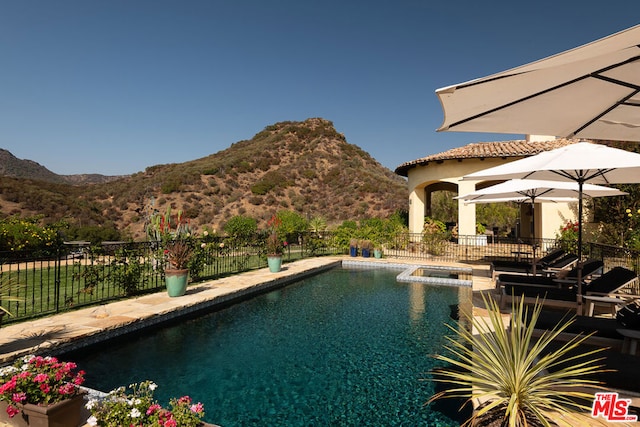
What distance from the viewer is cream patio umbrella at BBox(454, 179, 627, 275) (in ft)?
20.9

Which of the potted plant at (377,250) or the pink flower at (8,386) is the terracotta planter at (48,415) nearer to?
the pink flower at (8,386)

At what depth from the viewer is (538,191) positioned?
848 cm

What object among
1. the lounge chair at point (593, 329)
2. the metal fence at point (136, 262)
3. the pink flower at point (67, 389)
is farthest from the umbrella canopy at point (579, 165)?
→ the pink flower at point (67, 389)

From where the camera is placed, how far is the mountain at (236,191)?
2752cm

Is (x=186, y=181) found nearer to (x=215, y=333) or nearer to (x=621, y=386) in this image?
(x=215, y=333)

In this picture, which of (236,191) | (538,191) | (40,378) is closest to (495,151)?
(538,191)

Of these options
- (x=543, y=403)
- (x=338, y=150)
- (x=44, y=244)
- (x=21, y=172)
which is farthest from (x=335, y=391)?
(x=21, y=172)

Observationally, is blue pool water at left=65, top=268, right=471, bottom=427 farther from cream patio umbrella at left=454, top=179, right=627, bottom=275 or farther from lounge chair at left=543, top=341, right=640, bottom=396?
cream patio umbrella at left=454, top=179, right=627, bottom=275

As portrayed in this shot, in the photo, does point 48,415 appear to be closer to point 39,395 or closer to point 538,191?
point 39,395

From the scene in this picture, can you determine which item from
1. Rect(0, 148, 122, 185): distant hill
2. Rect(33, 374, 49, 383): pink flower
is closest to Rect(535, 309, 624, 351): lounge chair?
Rect(33, 374, 49, 383): pink flower

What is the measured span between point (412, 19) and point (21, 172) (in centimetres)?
4608

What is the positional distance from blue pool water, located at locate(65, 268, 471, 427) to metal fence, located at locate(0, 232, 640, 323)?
2.09 metres

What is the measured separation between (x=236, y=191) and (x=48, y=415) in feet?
113

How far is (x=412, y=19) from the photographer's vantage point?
A: 16047 millimetres
